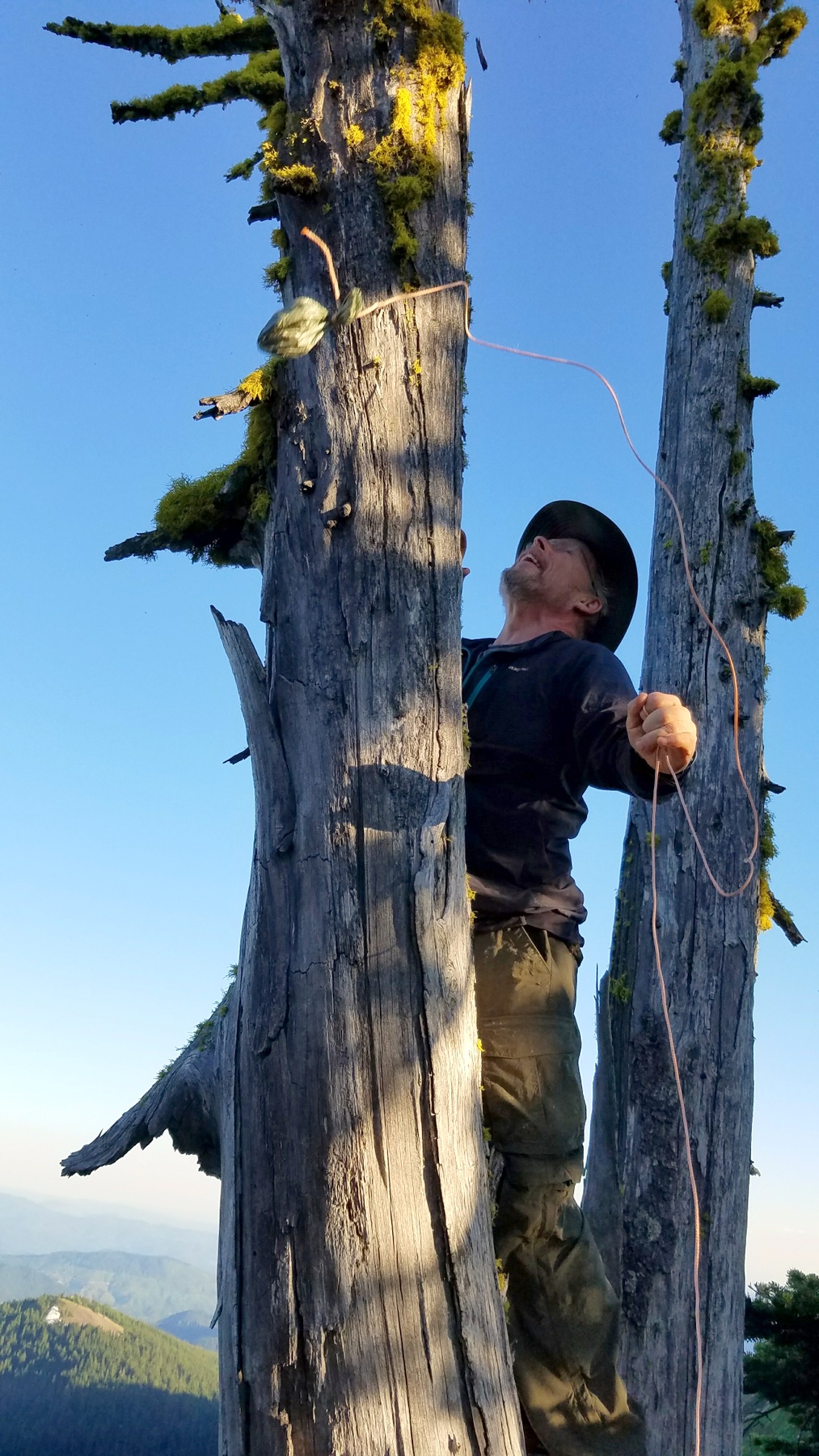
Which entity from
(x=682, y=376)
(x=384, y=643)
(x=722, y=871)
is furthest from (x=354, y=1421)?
(x=682, y=376)

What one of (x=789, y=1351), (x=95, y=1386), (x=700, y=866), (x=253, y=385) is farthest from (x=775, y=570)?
(x=95, y=1386)

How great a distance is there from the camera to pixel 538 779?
2.73 meters

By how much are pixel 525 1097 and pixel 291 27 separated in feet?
8.41

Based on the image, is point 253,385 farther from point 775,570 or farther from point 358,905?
point 775,570

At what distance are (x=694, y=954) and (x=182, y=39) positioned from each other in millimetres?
3821

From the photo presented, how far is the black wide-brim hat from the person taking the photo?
3.38 meters

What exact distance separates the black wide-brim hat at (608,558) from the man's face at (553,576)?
58 mm

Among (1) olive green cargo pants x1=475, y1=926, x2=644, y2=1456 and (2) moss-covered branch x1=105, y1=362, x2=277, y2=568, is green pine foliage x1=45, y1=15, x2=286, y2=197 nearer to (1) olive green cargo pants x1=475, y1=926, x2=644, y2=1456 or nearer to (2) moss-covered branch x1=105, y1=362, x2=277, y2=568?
(2) moss-covered branch x1=105, y1=362, x2=277, y2=568

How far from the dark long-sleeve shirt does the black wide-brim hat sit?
610 mm

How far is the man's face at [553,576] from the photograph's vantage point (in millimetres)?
3314

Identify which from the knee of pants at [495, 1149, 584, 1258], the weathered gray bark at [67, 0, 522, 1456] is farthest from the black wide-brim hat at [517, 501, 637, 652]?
the knee of pants at [495, 1149, 584, 1258]

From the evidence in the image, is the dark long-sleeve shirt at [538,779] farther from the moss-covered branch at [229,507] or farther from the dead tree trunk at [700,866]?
the dead tree trunk at [700,866]

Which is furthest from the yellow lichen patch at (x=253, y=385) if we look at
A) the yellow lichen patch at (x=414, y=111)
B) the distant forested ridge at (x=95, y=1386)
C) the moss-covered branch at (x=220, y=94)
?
the distant forested ridge at (x=95, y=1386)

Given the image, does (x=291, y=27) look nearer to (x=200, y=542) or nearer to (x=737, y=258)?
(x=200, y=542)
